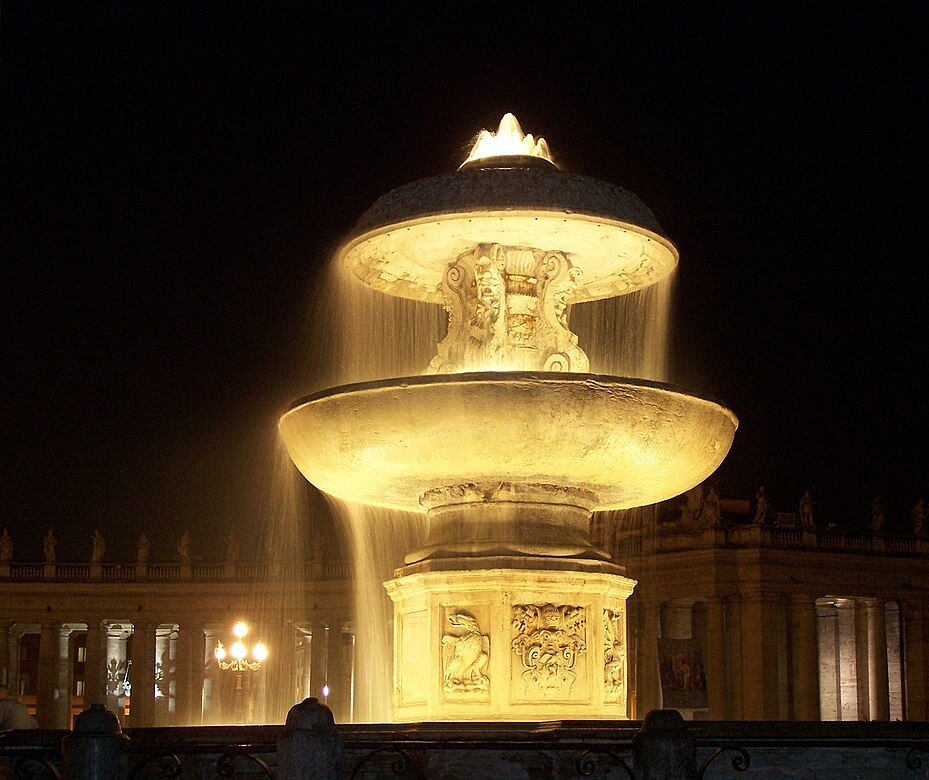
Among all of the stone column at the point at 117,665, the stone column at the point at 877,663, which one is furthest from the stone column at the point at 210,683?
the stone column at the point at 877,663

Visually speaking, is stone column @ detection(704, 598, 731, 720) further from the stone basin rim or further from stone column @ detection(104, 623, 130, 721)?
the stone basin rim

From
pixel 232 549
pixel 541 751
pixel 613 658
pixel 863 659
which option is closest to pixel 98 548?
pixel 232 549

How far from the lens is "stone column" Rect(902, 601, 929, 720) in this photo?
64.7 m

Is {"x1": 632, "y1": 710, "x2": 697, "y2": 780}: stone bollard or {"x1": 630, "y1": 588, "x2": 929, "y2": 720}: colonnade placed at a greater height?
{"x1": 630, "y1": 588, "x2": 929, "y2": 720}: colonnade

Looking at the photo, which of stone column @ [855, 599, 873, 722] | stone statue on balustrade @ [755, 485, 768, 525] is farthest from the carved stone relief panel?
stone column @ [855, 599, 873, 722]

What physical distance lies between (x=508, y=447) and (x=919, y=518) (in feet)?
175

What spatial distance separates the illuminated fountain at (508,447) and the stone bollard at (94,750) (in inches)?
144

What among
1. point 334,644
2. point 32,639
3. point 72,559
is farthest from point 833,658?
point 32,639

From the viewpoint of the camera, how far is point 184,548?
70188 millimetres

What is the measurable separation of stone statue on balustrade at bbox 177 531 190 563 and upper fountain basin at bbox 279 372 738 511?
56.1m

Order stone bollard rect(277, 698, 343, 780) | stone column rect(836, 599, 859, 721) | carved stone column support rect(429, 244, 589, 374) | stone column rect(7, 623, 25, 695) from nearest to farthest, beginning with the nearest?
stone bollard rect(277, 698, 343, 780), carved stone column support rect(429, 244, 589, 374), stone column rect(836, 599, 859, 721), stone column rect(7, 623, 25, 695)

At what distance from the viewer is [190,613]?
237 ft

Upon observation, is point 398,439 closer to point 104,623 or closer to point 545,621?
point 545,621

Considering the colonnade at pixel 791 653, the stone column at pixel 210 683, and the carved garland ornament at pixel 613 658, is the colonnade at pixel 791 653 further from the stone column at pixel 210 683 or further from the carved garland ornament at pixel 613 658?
the carved garland ornament at pixel 613 658
